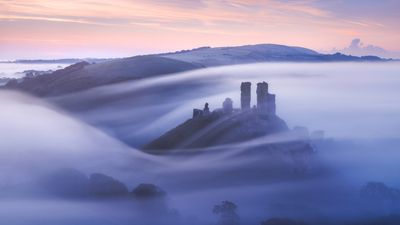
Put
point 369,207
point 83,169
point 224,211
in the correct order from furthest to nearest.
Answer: point 83,169
point 369,207
point 224,211

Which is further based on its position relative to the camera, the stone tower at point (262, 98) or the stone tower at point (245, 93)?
the stone tower at point (262, 98)

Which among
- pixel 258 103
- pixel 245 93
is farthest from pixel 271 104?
pixel 245 93

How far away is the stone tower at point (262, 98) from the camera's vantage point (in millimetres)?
160125

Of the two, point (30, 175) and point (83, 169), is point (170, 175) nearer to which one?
point (83, 169)

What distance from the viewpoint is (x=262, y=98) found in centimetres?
16225

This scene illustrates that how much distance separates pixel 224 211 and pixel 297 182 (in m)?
28.2

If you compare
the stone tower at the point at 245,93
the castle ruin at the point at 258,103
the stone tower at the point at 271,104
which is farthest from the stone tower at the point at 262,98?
the stone tower at the point at 245,93

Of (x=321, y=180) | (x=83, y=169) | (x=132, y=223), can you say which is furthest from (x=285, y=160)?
(x=83, y=169)

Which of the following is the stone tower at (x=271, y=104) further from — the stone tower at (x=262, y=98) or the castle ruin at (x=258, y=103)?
the stone tower at (x=262, y=98)

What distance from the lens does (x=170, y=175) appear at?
166 metres

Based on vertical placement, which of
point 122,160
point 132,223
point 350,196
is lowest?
point 132,223

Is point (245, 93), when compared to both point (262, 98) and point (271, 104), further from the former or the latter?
point (271, 104)

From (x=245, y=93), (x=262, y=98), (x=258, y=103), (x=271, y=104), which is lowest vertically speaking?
(x=258, y=103)

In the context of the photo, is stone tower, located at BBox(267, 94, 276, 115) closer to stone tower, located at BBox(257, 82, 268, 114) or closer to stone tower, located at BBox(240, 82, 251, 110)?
stone tower, located at BBox(257, 82, 268, 114)
